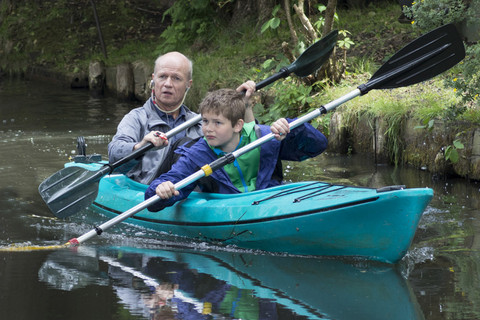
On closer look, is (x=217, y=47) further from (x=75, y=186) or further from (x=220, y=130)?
(x=220, y=130)

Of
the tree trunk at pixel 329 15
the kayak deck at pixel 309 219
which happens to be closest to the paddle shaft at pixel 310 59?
the kayak deck at pixel 309 219

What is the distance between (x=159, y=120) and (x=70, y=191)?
0.78 metres

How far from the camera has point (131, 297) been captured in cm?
367

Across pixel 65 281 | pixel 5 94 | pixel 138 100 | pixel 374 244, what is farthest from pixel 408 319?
pixel 5 94

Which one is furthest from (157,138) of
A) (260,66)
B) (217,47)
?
(217,47)

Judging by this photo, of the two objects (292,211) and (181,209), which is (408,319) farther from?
(181,209)

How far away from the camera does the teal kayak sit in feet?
13.1

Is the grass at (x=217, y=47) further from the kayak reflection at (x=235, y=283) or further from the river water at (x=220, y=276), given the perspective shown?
the kayak reflection at (x=235, y=283)

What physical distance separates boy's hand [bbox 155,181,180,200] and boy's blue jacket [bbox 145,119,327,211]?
0.11 metres

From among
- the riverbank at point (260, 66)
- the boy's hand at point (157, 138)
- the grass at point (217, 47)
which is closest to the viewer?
the boy's hand at point (157, 138)

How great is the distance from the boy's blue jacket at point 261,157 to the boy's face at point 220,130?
105 millimetres

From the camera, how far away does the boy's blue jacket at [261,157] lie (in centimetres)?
462

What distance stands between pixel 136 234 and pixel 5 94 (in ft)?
30.3

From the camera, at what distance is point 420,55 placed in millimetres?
5215
